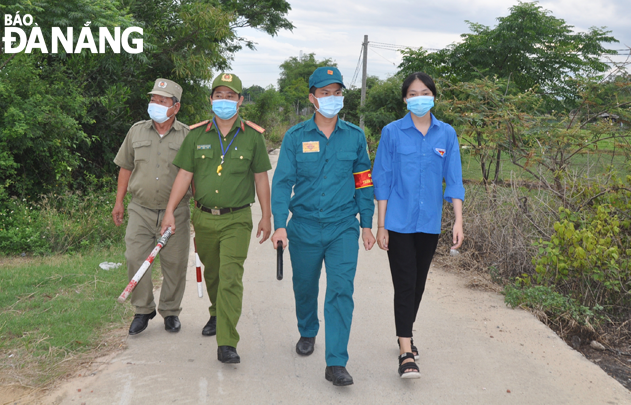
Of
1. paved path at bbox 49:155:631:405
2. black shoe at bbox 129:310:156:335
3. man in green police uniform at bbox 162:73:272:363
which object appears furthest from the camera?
black shoe at bbox 129:310:156:335

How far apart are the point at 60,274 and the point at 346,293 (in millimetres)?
4103

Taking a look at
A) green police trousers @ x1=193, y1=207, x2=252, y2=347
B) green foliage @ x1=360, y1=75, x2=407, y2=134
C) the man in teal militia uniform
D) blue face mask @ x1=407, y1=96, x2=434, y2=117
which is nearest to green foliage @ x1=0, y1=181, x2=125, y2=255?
green police trousers @ x1=193, y1=207, x2=252, y2=347

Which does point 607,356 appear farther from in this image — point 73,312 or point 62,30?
point 62,30

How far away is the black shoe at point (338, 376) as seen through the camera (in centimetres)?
395

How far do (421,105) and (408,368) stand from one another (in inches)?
74.9

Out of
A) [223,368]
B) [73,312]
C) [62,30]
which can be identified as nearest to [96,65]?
[62,30]

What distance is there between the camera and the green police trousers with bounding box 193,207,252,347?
4.36 meters

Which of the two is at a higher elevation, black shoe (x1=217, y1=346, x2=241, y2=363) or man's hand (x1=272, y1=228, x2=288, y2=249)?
man's hand (x1=272, y1=228, x2=288, y2=249)

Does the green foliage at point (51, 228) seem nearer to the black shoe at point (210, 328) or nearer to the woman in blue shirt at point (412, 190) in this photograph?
the black shoe at point (210, 328)

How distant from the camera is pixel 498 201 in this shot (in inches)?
292

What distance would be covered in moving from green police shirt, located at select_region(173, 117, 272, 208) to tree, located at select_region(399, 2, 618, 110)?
1622 cm

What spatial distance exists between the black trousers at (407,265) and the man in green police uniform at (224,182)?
102cm

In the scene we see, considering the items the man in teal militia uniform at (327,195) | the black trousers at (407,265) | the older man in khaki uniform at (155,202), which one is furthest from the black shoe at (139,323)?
the black trousers at (407,265)

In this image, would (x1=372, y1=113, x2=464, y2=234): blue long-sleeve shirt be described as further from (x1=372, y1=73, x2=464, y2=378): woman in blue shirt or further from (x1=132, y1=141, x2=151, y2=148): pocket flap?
(x1=132, y1=141, x2=151, y2=148): pocket flap
